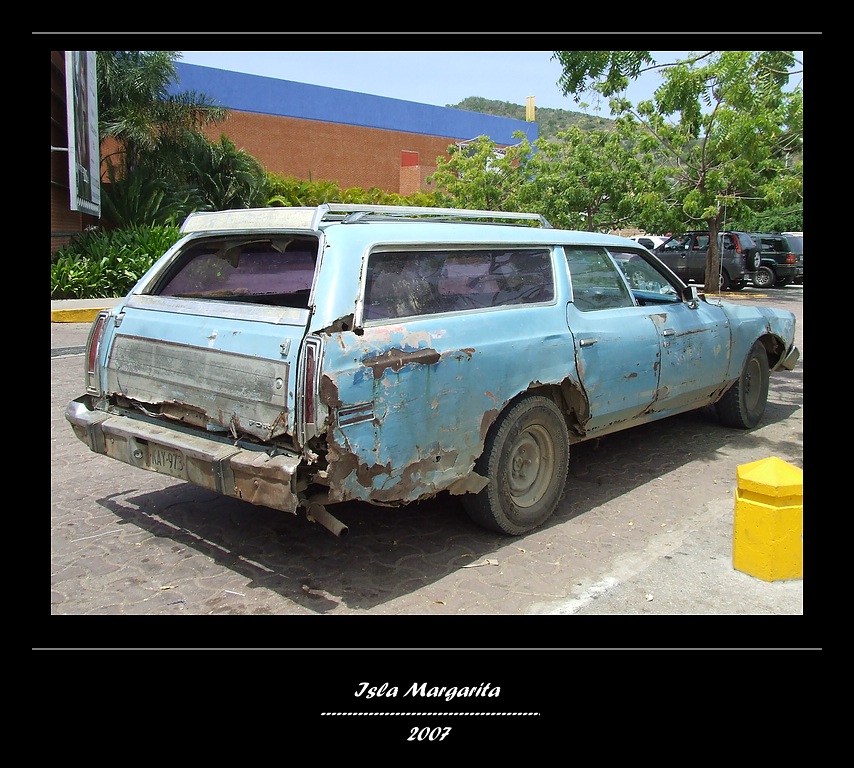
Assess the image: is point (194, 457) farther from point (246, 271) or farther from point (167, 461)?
point (246, 271)

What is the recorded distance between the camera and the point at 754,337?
6.61 meters

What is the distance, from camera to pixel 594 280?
5.23 meters

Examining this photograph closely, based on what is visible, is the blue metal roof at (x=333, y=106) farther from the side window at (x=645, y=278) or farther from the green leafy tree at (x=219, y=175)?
the side window at (x=645, y=278)

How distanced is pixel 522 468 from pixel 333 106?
31.8 metres

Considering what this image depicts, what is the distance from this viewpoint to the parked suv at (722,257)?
2255cm

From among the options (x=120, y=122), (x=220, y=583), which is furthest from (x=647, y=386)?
(x=120, y=122)

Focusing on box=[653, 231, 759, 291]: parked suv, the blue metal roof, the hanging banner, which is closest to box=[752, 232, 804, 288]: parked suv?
box=[653, 231, 759, 291]: parked suv

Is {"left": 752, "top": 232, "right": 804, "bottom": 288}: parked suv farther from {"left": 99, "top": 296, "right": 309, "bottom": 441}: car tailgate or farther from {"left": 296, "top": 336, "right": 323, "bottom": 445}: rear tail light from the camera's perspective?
{"left": 296, "top": 336, "right": 323, "bottom": 445}: rear tail light

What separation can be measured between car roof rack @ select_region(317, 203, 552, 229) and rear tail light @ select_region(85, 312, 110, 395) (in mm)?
1570

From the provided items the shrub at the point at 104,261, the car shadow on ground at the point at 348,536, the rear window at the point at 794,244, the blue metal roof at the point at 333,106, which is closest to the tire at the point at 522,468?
the car shadow on ground at the point at 348,536

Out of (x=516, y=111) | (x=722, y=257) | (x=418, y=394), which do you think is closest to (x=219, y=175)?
A: (x=722, y=257)

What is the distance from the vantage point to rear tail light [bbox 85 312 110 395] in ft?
15.1
